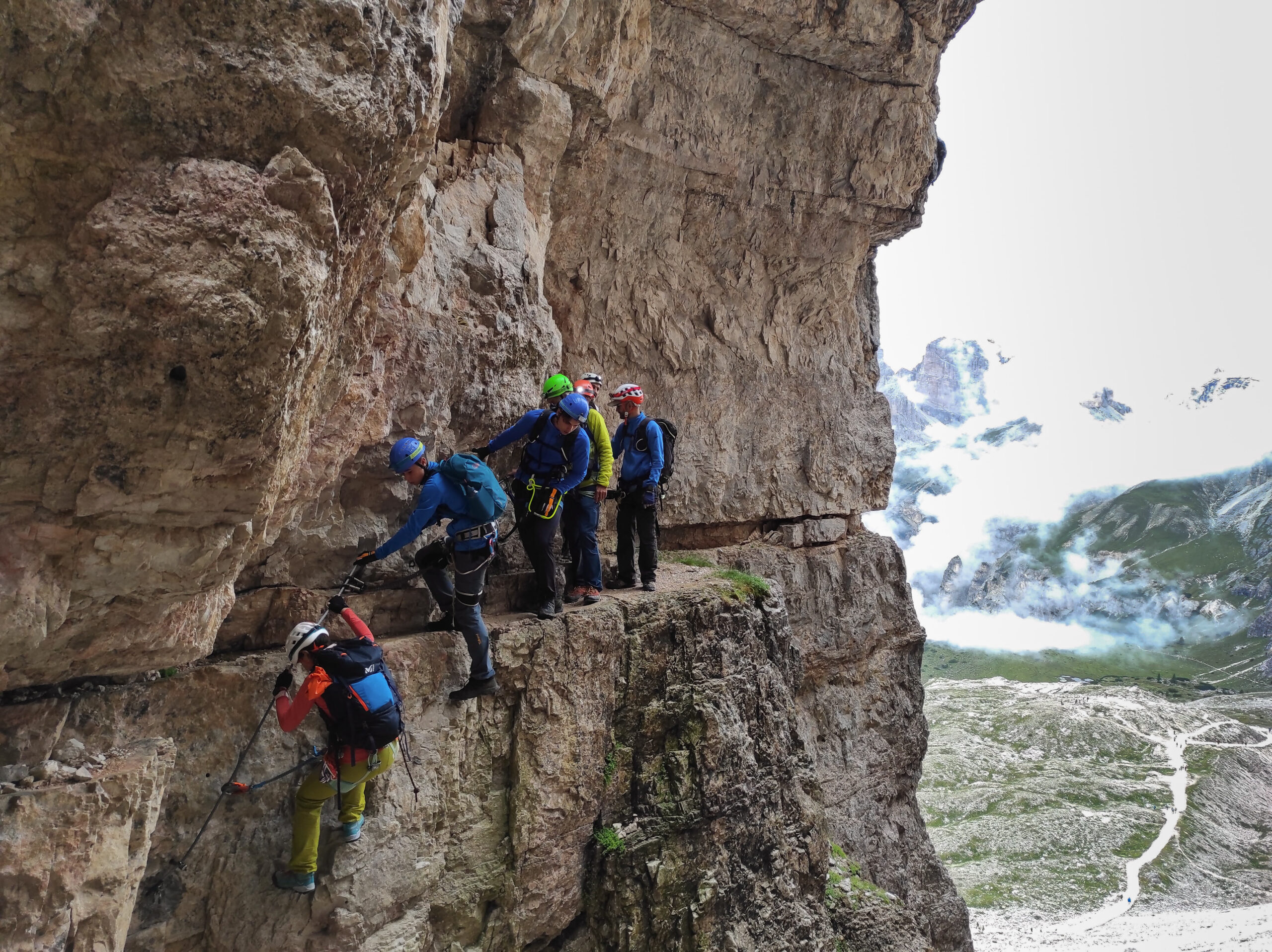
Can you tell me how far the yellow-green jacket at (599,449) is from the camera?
8.83 meters

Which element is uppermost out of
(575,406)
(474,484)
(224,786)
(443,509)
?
(575,406)

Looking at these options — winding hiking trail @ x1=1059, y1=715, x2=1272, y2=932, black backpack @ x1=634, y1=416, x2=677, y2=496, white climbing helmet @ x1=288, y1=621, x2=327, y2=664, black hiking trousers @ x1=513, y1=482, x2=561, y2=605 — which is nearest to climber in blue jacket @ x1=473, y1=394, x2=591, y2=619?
black hiking trousers @ x1=513, y1=482, x2=561, y2=605

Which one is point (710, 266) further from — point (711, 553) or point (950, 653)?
point (950, 653)

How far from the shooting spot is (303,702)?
5.68 m

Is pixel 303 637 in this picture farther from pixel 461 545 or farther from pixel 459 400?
pixel 459 400

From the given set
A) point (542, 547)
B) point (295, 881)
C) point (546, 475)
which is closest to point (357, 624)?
point (295, 881)

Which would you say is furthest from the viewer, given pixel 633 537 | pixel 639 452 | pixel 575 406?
pixel 633 537

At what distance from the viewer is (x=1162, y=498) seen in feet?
622

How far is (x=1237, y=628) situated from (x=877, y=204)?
171166 mm

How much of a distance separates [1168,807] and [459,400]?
91.1 meters

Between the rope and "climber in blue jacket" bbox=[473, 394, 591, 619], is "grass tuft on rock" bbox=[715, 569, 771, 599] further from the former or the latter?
the rope

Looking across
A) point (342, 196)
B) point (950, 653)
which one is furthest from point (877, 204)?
point (950, 653)

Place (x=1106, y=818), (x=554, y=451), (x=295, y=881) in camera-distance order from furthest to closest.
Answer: (x=1106, y=818), (x=554, y=451), (x=295, y=881)

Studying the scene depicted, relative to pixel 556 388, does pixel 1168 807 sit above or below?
below
